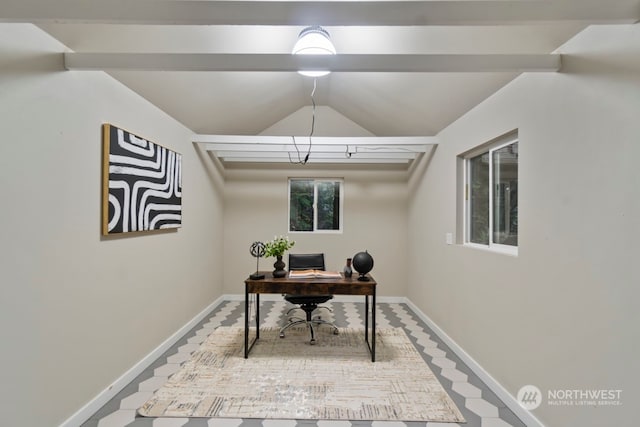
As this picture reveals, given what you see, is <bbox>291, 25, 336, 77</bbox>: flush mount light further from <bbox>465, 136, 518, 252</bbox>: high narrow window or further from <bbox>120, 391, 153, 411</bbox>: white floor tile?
<bbox>120, 391, 153, 411</bbox>: white floor tile

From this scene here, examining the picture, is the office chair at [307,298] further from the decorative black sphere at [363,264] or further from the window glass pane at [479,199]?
the window glass pane at [479,199]

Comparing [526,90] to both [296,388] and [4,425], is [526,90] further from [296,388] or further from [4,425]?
[4,425]

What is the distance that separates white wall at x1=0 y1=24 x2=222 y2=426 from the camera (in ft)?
4.94

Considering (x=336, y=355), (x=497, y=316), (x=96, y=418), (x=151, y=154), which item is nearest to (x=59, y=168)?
(x=151, y=154)

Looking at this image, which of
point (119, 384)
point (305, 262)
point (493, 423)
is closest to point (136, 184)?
point (119, 384)

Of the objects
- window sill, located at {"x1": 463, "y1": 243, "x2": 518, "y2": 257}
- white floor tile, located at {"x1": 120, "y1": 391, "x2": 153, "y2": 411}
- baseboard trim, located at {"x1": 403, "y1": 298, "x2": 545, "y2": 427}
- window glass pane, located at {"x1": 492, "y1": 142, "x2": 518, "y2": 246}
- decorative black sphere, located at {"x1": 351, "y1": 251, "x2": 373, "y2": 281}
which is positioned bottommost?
white floor tile, located at {"x1": 120, "y1": 391, "x2": 153, "y2": 411}

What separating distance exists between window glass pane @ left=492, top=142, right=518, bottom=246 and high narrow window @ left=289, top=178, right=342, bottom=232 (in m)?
2.73

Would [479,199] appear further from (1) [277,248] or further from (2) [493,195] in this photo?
(1) [277,248]

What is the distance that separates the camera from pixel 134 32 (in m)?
1.96

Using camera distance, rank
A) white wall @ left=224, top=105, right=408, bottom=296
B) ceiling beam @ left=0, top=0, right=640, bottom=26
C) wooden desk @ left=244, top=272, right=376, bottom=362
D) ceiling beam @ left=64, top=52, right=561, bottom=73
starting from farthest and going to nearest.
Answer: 1. white wall @ left=224, top=105, right=408, bottom=296
2. wooden desk @ left=244, top=272, right=376, bottom=362
3. ceiling beam @ left=64, top=52, right=561, bottom=73
4. ceiling beam @ left=0, top=0, right=640, bottom=26

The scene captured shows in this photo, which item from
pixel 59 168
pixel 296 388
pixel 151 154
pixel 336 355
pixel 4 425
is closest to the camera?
pixel 4 425

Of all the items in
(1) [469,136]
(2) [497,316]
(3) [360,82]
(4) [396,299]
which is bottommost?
(4) [396,299]

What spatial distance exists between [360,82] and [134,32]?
2.14m

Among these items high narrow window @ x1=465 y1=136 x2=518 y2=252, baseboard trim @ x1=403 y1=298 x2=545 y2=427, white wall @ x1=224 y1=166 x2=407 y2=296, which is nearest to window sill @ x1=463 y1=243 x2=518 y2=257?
high narrow window @ x1=465 y1=136 x2=518 y2=252
